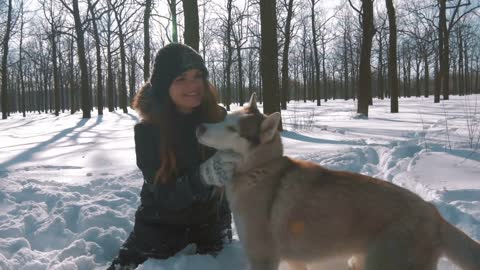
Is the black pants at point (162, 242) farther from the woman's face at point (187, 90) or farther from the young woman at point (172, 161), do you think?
the woman's face at point (187, 90)

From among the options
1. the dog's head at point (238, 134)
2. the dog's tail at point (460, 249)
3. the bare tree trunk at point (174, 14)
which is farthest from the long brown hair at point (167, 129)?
the bare tree trunk at point (174, 14)

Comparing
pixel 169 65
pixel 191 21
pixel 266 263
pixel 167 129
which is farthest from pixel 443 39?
pixel 266 263

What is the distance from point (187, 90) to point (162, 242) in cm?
137

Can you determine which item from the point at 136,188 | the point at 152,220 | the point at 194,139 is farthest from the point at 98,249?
the point at 136,188

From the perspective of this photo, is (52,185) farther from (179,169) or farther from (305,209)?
(305,209)

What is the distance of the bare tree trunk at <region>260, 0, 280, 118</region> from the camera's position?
10141 mm

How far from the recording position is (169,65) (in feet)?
11.1

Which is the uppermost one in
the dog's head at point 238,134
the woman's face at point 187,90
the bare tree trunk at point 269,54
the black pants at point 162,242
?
the bare tree trunk at point 269,54

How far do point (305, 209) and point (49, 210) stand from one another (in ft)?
11.9

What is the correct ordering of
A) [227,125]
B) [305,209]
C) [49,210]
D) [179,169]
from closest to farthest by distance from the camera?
1. [305,209]
2. [227,125]
3. [179,169]
4. [49,210]

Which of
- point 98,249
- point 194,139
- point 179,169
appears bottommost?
point 98,249

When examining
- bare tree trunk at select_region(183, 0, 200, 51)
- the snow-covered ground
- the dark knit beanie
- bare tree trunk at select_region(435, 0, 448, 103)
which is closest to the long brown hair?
the dark knit beanie

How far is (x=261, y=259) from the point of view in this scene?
9.01 ft

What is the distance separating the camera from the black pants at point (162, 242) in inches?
138
